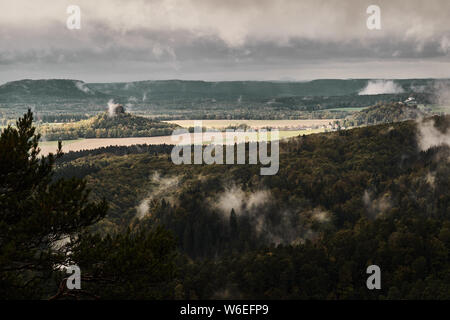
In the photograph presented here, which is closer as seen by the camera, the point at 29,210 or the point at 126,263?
the point at 126,263

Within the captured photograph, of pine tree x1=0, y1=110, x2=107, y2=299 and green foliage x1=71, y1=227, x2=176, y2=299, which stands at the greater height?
pine tree x1=0, y1=110, x2=107, y2=299

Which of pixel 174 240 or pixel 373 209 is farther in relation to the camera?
pixel 373 209

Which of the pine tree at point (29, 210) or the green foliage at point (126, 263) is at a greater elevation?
the pine tree at point (29, 210)

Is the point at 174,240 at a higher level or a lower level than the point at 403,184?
higher

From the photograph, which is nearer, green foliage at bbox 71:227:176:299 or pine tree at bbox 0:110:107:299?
pine tree at bbox 0:110:107:299

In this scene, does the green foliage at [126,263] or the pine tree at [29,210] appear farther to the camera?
the green foliage at [126,263]

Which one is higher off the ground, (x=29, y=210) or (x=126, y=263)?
(x=29, y=210)
